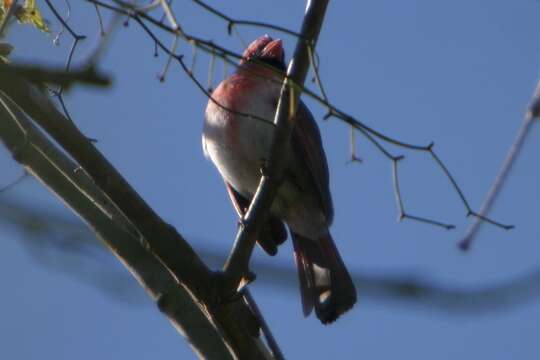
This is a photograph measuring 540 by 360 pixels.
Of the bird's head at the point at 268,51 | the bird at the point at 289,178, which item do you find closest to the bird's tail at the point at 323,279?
the bird at the point at 289,178

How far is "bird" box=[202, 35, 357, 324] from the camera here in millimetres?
4254

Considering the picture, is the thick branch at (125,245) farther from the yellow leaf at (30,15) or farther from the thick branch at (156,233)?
the yellow leaf at (30,15)

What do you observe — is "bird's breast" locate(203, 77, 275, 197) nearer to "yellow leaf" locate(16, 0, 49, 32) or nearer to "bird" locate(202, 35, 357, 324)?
"bird" locate(202, 35, 357, 324)

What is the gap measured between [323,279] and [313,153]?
58 cm

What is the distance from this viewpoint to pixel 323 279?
4371 mm

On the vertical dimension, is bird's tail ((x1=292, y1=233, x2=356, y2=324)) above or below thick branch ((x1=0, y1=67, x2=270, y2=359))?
below

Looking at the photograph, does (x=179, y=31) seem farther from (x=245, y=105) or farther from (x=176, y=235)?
(x=245, y=105)

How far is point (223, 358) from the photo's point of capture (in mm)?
2893

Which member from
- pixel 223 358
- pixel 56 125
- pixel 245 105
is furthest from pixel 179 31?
pixel 245 105

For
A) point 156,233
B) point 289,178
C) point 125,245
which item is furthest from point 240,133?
point 156,233

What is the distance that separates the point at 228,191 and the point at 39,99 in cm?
219

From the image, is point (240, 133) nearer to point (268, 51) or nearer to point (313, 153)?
point (313, 153)

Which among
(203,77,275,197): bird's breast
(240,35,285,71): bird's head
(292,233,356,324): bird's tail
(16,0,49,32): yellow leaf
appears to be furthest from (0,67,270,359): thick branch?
(240,35,285,71): bird's head

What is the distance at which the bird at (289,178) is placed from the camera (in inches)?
167
